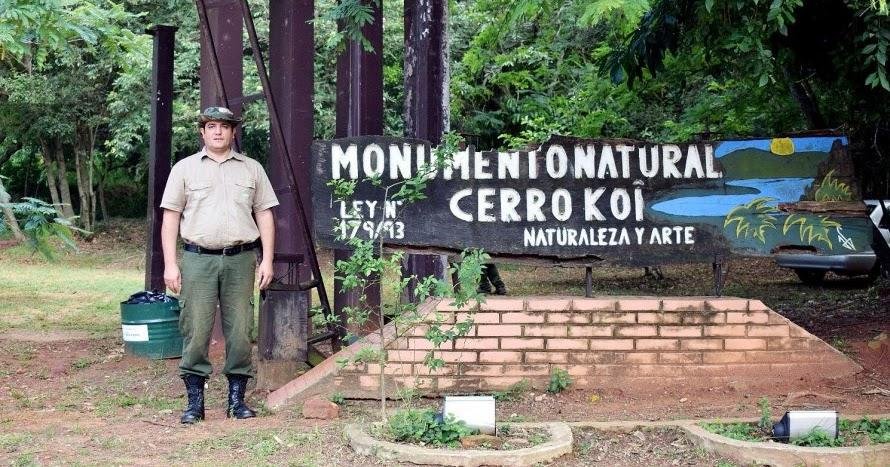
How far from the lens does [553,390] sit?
6.69 metres

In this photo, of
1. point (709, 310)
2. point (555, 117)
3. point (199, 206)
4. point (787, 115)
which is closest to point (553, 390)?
point (709, 310)

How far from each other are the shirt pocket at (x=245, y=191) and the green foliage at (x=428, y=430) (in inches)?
69.2

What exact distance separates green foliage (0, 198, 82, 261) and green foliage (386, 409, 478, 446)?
2425 mm

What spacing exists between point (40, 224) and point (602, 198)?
12.2 ft

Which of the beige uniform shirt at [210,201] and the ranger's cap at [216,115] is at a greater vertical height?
the ranger's cap at [216,115]

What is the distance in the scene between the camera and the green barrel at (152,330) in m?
8.80

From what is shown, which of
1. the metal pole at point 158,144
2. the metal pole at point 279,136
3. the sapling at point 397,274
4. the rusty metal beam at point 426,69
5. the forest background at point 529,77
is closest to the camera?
the sapling at point 397,274

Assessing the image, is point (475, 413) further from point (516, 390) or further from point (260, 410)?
point (260, 410)

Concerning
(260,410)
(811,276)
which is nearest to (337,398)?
(260,410)

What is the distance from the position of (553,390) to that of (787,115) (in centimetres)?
624

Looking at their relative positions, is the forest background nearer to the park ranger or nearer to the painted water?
the painted water

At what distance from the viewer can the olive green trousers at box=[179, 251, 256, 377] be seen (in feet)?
20.6

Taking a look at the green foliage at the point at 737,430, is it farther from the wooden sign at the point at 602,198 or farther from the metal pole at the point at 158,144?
the metal pole at the point at 158,144

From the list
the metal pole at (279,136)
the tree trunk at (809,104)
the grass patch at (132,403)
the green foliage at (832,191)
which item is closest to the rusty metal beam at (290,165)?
the metal pole at (279,136)
